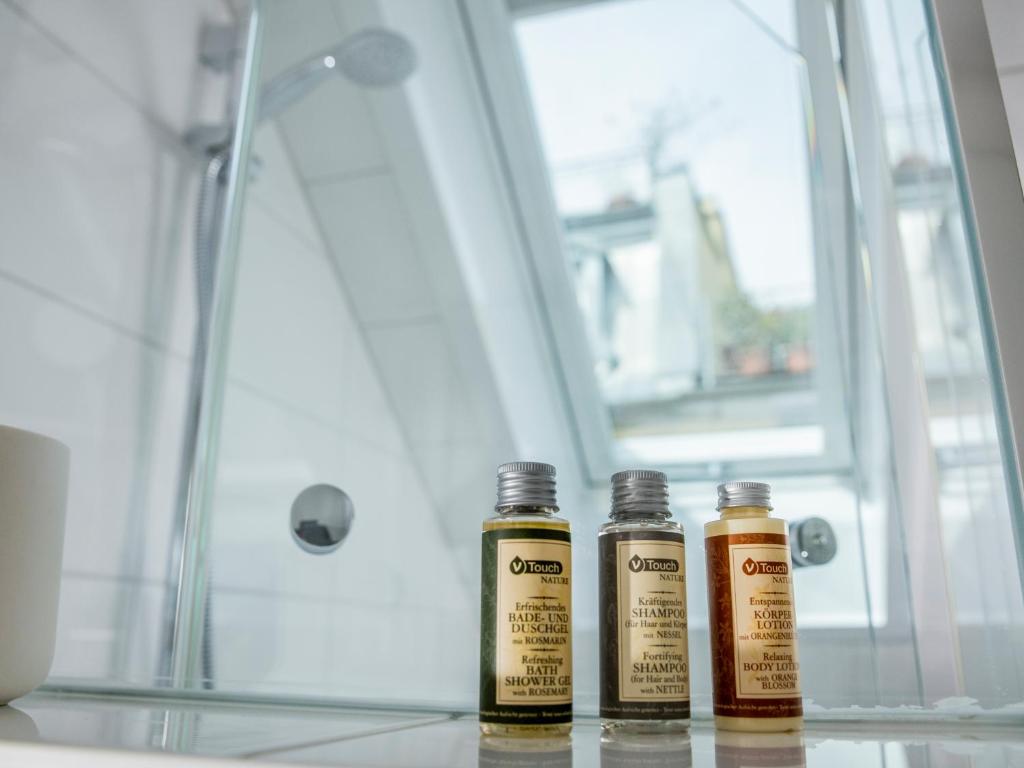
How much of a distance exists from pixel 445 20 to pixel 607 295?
A: 451 mm

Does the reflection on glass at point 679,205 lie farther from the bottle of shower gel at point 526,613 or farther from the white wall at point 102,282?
the bottle of shower gel at point 526,613

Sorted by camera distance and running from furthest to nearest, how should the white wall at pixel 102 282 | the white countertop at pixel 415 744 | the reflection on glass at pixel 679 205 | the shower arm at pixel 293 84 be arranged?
1. the reflection on glass at pixel 679 205
2. the shower arm at pixel 293 84
3. the white wall at pixel 102 282
4. the white countertop at pixel 415 744

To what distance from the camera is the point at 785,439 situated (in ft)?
3.37

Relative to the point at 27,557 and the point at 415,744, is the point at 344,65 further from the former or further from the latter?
the point at 415,744

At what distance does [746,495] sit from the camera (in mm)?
542

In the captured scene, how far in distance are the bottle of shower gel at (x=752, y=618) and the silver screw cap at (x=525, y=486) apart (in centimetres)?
11

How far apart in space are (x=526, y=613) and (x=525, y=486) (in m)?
0.07

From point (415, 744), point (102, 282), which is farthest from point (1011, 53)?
point (102, 282)

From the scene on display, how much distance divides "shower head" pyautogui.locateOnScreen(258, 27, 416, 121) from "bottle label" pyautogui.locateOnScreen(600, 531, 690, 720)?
764 mm

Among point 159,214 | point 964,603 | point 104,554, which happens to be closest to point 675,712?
point 964,603

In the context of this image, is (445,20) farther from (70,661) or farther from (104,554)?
(70,661)

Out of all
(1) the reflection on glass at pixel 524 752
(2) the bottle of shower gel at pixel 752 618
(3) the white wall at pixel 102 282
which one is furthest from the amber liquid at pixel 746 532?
(3) the white wall at pixel 102 282

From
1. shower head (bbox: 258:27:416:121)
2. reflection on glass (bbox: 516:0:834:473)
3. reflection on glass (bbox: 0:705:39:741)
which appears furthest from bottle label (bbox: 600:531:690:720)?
shower head (bbox: 258:27:416:121)

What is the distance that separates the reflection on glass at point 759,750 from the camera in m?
0.41
